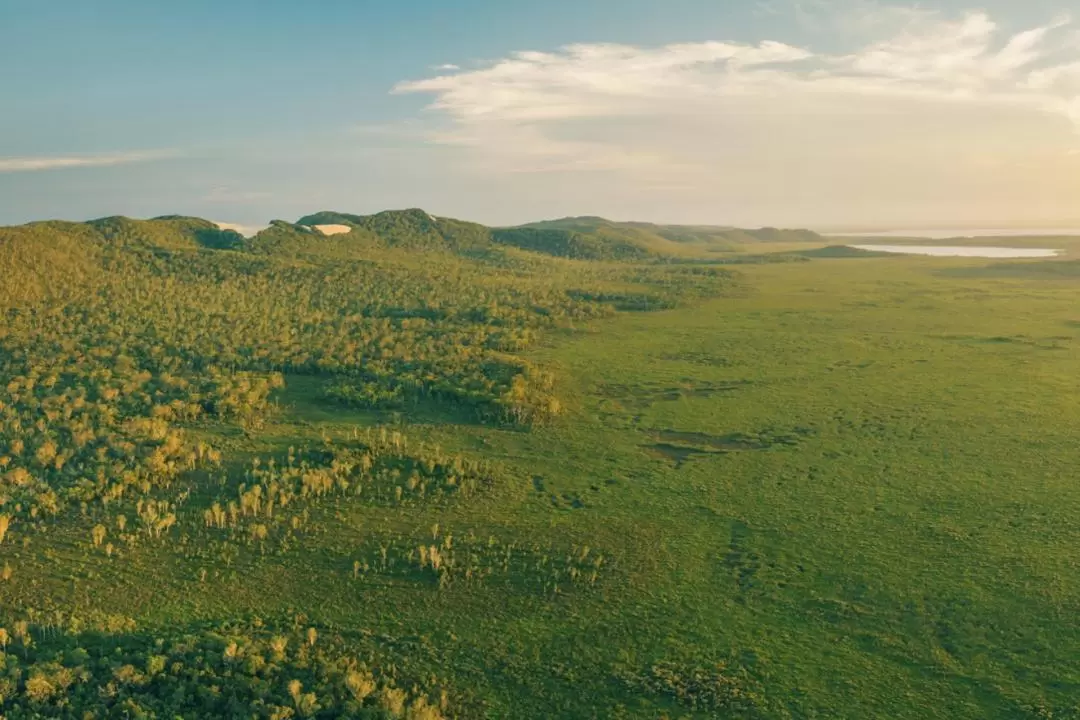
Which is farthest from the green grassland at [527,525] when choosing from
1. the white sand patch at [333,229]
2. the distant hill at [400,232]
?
the distant hill at [400,232]

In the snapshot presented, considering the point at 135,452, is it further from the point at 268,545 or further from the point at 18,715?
the point at 18,715

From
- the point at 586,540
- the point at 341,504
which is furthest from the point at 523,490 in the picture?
the point at 341,504

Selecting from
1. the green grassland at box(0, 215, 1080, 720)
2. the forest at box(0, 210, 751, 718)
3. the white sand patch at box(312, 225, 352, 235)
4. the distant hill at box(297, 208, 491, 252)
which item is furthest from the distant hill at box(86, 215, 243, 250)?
the green grassland at box(0, 215, 1080, 720)

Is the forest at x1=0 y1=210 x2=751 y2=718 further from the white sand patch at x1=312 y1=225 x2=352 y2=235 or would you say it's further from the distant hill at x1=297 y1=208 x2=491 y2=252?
the distant hill at x1=297 y1=208 x2=491 y2=252

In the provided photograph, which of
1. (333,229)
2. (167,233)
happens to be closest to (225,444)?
(167,233)

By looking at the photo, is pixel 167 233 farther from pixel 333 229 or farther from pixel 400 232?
pixel 400 232

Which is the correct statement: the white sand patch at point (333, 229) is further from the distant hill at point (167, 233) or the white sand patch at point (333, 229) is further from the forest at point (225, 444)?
the forest at point (225, 444)
